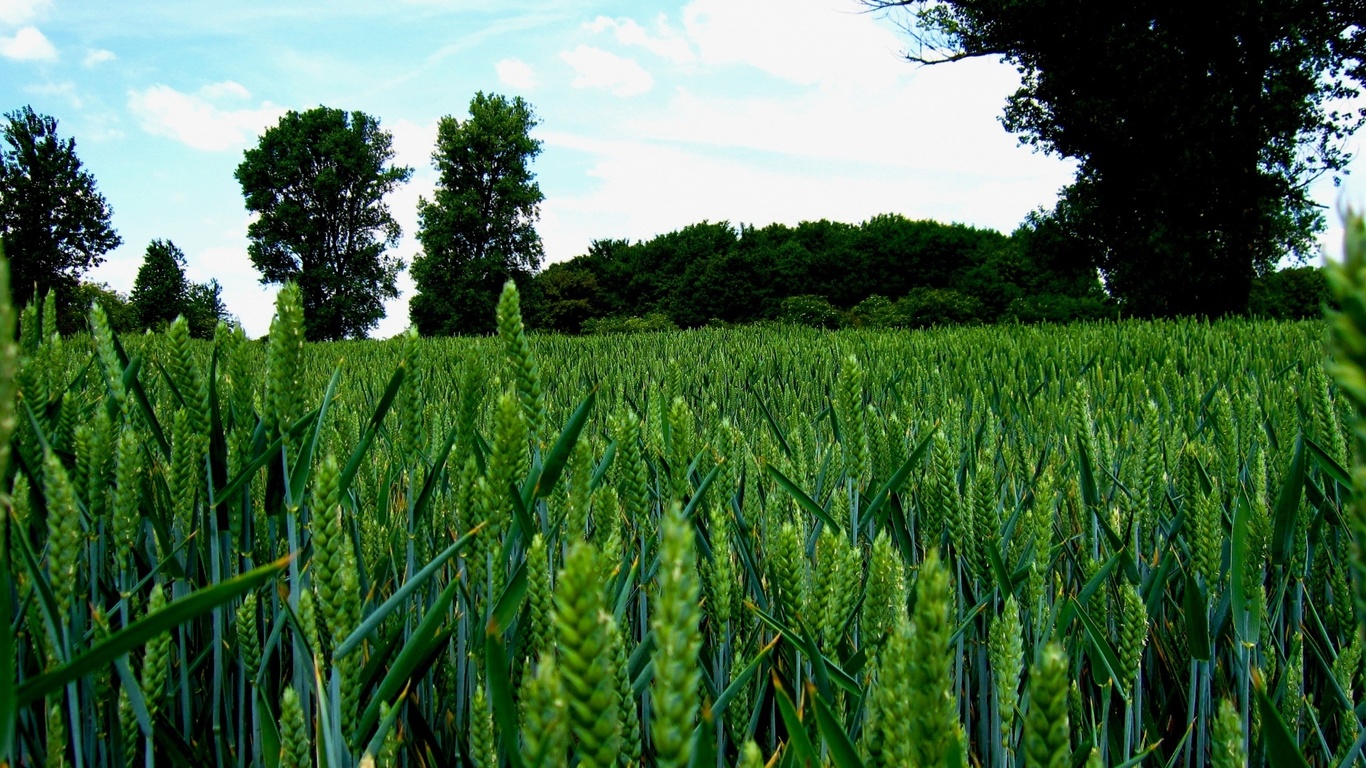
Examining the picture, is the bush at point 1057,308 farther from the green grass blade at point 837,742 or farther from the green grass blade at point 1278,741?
the green grass blade at point 837,742

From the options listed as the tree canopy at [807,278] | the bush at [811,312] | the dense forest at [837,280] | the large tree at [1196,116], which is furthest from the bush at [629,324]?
the large tree at [1196,116]

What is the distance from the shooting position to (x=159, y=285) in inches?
1563

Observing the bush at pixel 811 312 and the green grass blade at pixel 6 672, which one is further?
the bush at pixel 811 312

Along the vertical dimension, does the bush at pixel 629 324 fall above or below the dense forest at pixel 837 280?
below

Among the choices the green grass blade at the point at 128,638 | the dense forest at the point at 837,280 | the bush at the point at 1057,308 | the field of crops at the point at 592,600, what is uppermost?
the dense forest at the point at 837,280

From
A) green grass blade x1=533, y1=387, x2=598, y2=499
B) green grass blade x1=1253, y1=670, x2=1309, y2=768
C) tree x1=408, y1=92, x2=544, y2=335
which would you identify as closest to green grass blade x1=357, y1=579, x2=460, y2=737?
green grass blade x1=533, y1=387, x2=598, y2=499

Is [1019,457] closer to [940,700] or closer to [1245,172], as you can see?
[940,700]

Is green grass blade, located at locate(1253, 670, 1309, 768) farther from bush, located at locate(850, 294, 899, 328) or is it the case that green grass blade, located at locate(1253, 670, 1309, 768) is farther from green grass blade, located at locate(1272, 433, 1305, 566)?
bush, located at locate(850, 294, 899, 328)

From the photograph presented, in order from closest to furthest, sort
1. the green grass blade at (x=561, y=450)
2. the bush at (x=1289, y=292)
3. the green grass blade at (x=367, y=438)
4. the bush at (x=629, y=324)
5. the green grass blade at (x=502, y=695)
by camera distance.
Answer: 1. the green grass blade at (x=502, y=695)
2. the green grass blade at (x=561, y=450)
3. the green grass blade at (x=367, y=438)
4. the bush at (x=1289, y=292)
5. the bush at (x=629, y=324)

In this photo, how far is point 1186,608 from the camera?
36.5 inches

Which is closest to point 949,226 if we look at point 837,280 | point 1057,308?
point 837,280

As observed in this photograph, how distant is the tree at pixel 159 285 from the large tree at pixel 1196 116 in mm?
36600

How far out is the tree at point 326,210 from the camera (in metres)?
37.3

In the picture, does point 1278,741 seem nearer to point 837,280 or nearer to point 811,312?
point 811,312
